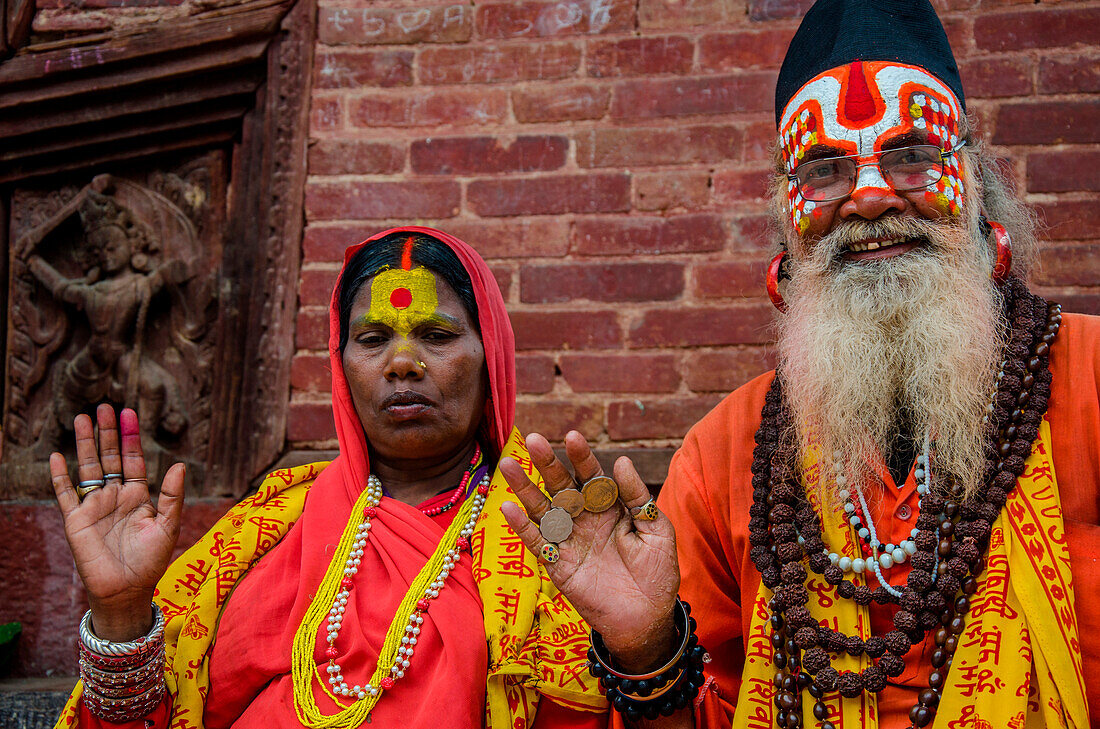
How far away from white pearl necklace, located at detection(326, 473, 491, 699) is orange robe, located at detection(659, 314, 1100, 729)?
50 cm

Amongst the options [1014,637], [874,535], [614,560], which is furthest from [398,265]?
[1014,637]

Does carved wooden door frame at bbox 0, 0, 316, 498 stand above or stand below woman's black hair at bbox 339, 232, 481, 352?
above

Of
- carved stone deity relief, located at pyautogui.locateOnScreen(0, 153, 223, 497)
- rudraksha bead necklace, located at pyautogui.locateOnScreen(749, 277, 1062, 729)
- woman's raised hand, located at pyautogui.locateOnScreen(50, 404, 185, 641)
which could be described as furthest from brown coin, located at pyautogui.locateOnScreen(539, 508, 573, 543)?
carved stone deity relief, located at pyautogui.locateOnScreen(0, 153, 223, 497)

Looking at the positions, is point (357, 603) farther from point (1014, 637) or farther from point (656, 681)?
point (1014, 637)

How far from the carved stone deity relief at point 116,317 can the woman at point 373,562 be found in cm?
105

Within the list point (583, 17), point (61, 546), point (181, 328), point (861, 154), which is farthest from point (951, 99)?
point (61, 546)

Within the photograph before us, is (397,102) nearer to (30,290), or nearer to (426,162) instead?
(426,162)

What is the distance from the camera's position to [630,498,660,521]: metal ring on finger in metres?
1.80

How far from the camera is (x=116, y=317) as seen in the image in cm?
321

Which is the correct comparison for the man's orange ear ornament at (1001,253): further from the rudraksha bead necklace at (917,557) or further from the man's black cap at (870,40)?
the man's black cap at (870,40)

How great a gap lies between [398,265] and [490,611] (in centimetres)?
88

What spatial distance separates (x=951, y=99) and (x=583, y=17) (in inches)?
53.2

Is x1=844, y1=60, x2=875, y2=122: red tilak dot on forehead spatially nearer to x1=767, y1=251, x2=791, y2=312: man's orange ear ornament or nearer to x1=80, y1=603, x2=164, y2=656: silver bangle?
x1=767, y1=251, x2=791, y2=312: man's orange ear ornament

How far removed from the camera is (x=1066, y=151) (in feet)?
9.34
